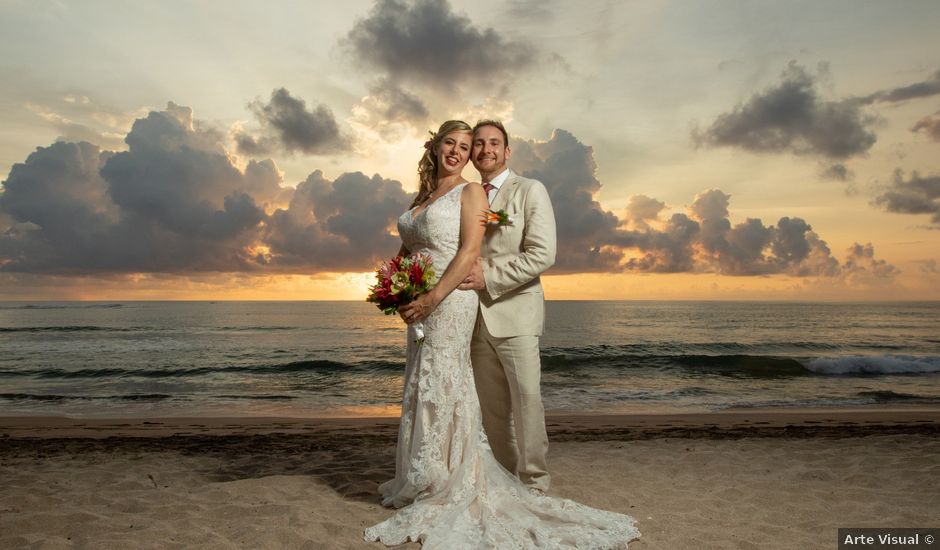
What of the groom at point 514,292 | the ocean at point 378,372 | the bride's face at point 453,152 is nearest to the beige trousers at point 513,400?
the groom at point 514,292

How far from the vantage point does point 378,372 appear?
19406 mm

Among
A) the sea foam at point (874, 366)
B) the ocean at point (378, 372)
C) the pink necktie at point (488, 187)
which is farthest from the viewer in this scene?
the sea foam at point (874, 366)

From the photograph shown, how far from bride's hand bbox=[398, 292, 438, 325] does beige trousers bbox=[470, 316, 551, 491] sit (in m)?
0.45

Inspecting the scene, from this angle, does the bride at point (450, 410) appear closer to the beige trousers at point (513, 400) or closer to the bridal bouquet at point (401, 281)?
the bridal bouquet at point (401, 281)

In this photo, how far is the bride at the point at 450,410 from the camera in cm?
377

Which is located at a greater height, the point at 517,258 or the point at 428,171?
the point at 428,171

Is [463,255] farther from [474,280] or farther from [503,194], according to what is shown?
[503,194]

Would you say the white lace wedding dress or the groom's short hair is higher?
the groom's short hair

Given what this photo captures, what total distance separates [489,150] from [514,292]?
0.96 m

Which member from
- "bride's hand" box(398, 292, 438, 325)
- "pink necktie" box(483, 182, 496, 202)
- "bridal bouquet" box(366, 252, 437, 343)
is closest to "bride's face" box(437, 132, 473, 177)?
"pink necktie" box(483, 182, 496, 202)

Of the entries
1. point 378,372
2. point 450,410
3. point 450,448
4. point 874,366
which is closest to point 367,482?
point 450,448

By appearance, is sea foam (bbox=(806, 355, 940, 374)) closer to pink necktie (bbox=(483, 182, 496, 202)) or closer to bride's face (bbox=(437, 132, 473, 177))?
pink necktie (bbox=(483, 182, 496, 202))

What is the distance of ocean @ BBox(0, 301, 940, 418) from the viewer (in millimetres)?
13516

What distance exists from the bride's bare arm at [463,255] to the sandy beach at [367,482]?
152cm
